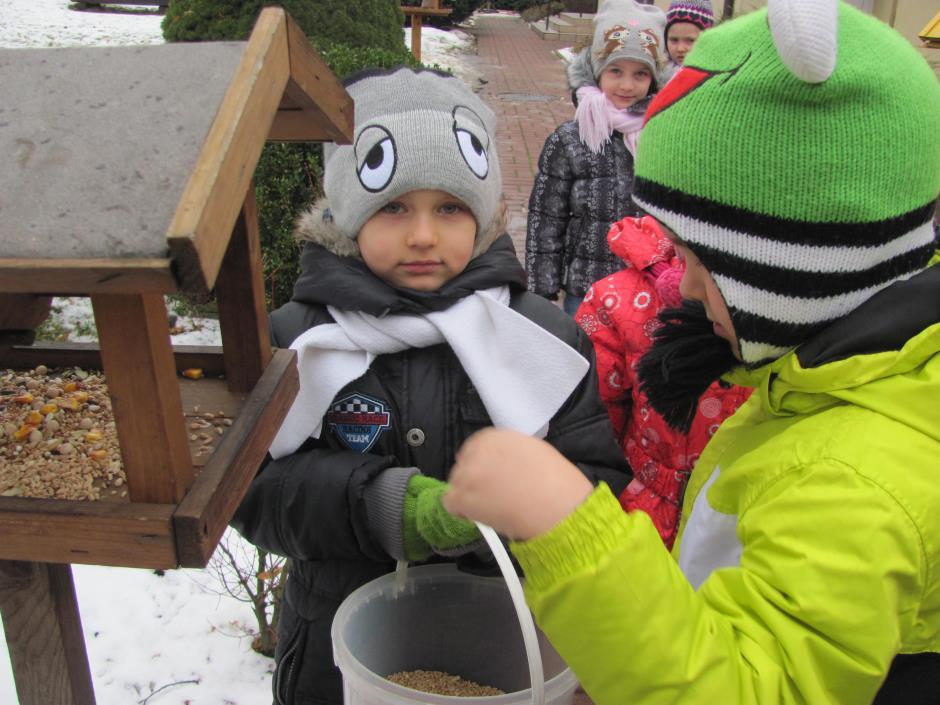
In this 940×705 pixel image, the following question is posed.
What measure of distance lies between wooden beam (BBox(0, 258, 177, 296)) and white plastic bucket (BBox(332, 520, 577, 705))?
83 centimetres

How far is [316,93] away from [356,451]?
689mm

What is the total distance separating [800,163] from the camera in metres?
1.03

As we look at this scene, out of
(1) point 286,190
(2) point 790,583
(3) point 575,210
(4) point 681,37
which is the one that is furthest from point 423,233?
(4) point 681,37

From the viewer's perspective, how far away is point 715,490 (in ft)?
3.94

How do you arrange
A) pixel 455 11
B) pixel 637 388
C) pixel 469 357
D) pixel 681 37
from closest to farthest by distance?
pixel 469 357 < pixel 637 388 < pixel 681 37 < pixel 455 11

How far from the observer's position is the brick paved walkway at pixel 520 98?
730 cm

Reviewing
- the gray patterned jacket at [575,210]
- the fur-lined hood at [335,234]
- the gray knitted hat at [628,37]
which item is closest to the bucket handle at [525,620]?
the fur-lined hood at [335,234]

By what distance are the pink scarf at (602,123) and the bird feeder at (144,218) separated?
2128 millimetres

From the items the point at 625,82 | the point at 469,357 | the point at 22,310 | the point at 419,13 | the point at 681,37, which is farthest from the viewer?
the point at 419,13

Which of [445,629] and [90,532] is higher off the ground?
[90,532]

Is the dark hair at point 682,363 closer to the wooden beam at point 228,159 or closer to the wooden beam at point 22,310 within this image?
the wooden beam at point 228,159

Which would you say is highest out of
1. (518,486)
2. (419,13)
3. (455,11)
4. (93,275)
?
(93,275)

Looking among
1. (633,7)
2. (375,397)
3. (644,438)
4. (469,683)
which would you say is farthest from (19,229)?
(633,7)

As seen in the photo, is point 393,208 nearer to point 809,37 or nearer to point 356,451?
point 356,451
